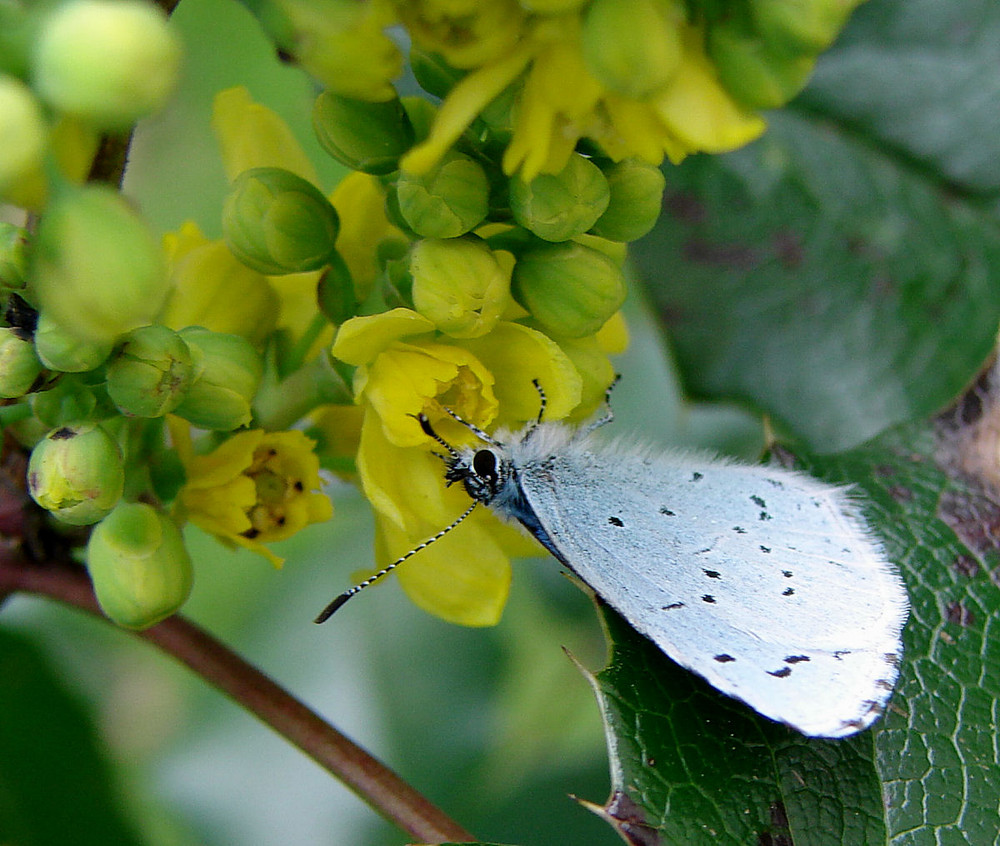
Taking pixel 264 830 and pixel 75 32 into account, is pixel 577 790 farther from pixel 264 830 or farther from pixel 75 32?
pixel 75 32

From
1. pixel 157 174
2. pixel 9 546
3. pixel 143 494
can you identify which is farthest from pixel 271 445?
Answer: pixel 157 174

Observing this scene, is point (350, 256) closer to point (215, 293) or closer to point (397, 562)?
point (215, 293)

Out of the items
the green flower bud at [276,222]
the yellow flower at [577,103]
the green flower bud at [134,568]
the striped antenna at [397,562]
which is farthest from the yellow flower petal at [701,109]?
the green flower bud at [134,568]

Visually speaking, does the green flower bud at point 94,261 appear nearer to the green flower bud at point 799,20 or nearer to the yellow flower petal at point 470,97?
the yellow flower petal at point 470,97

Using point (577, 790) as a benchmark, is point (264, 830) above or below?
Result: below

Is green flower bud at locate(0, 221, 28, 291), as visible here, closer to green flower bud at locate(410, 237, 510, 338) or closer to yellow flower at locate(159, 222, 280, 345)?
yellow flower at locate(159, 222, 280, 345)

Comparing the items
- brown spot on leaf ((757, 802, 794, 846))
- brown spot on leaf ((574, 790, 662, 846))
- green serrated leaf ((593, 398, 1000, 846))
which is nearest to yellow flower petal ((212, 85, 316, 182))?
green serrated leaf ((593, 398, 1000, 846))

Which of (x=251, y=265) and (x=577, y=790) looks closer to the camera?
(x=251, y=265)
